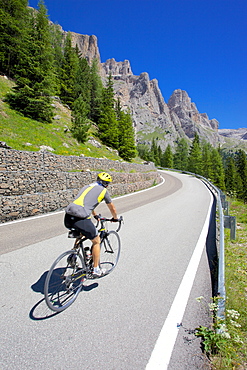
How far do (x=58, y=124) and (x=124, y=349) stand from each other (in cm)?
2835

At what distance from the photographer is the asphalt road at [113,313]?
7.40 ft

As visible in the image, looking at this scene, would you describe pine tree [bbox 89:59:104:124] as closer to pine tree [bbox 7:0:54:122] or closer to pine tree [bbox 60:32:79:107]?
pine tree [bbox 60:32:79:107]

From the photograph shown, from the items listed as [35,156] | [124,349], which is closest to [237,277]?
[124,349]

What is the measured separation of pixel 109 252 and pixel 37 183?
7160mm

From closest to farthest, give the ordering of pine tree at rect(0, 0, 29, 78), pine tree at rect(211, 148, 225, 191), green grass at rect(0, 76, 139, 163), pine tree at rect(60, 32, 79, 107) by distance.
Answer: green grass at rect(0, 76, 139, 163) → pine tree at rect(0, 0, 29, 78) → pine tree at rect(60, 32, 79, 107) → pine tree at rect(211, 148, 225, 191)

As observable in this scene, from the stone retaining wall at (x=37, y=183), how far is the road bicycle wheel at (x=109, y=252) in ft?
17.5

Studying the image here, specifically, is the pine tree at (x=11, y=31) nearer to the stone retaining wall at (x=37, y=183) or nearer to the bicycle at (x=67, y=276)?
the stone retaining wall at (x=37, y=183)

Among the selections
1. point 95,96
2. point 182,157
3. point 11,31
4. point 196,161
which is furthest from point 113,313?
point 182,157

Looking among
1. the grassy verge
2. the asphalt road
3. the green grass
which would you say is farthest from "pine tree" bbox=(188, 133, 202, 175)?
the asphalt road

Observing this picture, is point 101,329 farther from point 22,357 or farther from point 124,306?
point 22,357

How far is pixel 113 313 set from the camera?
300cm

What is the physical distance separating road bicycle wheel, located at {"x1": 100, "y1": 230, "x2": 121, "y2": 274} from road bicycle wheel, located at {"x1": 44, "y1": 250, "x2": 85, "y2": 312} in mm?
870

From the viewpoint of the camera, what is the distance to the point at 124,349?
2.37m

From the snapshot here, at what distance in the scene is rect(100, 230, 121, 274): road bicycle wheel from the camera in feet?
14.4
